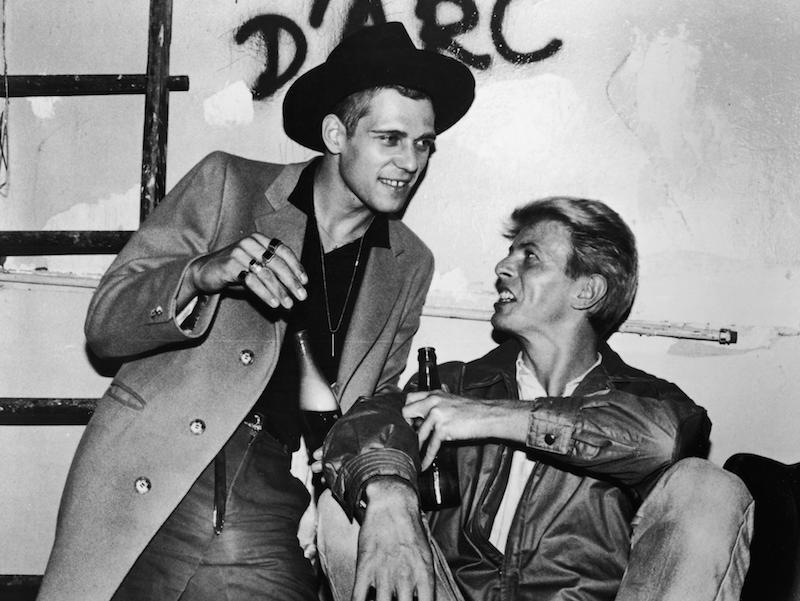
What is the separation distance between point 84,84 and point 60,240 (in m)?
0.53

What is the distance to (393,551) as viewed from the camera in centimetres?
202

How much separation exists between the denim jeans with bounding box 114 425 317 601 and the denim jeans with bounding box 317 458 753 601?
1.62ft

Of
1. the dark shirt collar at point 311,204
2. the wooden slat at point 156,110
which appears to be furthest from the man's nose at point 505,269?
the wooden slat at point 156,110

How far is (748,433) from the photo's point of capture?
3158mm

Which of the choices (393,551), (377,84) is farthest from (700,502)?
(377,84)

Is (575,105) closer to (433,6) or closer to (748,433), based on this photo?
(433,6)

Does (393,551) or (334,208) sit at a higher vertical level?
(334,208)

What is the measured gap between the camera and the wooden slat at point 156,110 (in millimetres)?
3002

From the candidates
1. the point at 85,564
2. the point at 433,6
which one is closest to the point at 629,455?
the point at 85,564

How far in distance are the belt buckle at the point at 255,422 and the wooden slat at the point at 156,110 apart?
0.89 meters

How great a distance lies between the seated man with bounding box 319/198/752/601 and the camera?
2045 mm

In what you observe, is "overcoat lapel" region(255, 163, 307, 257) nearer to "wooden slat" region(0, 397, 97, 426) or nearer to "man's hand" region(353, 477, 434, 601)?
"man's hand" region(353, 477, 434, 601)

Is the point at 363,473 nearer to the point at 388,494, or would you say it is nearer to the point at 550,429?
the point at 388,494

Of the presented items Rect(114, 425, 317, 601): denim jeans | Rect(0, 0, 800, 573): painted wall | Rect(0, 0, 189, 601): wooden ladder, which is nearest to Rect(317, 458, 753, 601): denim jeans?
Rect(114, 425, 317, 601): denim jeans
